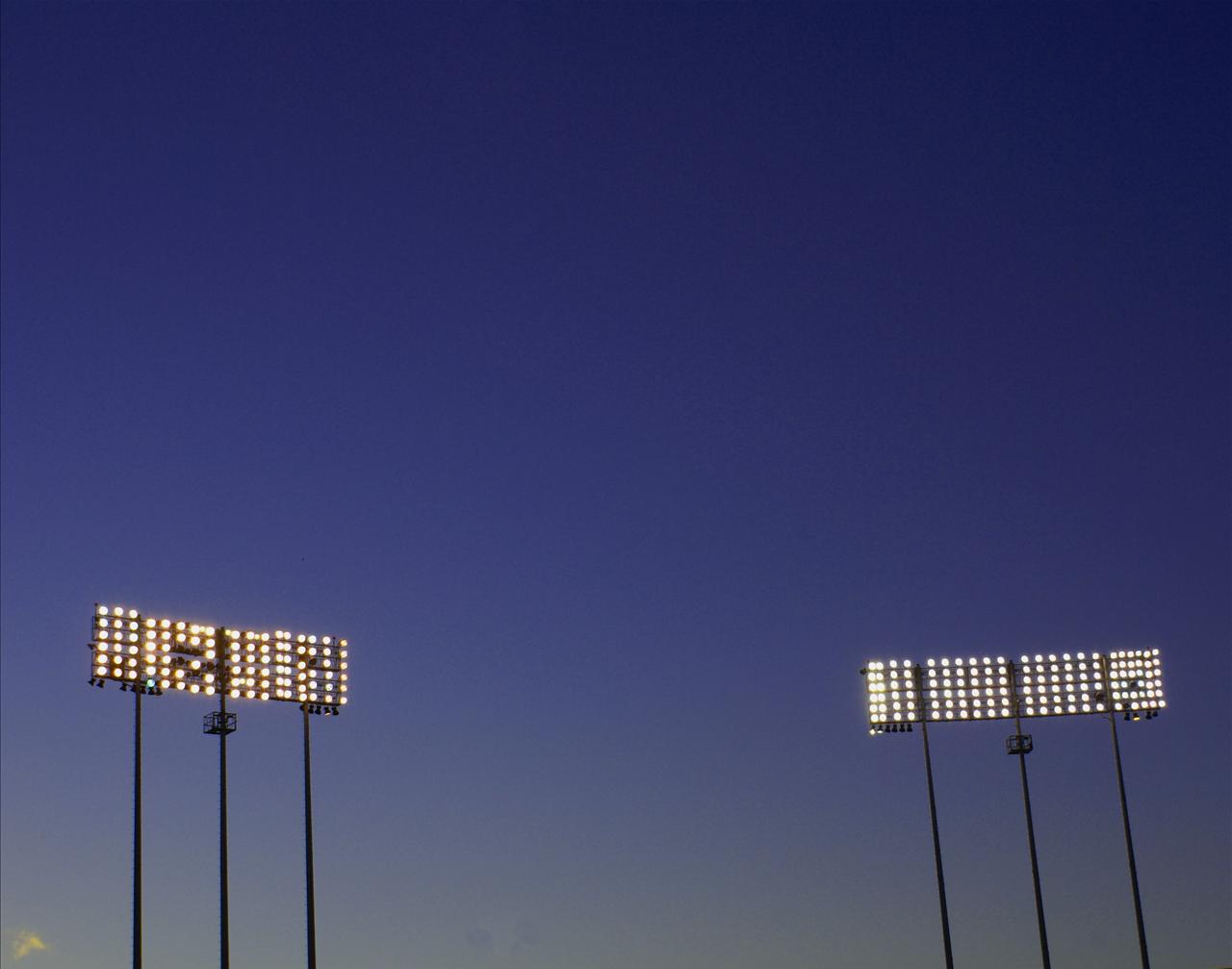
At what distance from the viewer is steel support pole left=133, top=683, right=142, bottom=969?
156ft

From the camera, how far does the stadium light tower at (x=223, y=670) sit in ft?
171

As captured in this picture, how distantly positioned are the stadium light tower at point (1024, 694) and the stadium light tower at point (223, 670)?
1987cm

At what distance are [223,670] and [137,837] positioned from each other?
6957 millimetres

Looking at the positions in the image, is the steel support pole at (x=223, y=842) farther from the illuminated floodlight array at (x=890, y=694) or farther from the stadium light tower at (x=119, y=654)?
the illuminated floodlight array at (x=890, y=694)

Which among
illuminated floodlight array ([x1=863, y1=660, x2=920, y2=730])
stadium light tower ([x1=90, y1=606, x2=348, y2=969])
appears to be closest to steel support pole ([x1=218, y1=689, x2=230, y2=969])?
stadium light tower ([x1=90, y1=606, x2=348, y2=969])

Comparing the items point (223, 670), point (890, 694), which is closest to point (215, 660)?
point (223, 670)

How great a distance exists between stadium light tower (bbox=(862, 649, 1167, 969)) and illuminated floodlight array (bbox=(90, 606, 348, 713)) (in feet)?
64.5

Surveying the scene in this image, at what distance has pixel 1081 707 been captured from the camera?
6644 cm

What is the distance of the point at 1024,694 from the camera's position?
66000mm

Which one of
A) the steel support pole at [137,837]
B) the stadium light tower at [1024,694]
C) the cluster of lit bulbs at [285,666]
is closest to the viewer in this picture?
the steel support pole at [137,837]

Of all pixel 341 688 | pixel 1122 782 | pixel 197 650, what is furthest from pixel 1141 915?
pixel 197 650

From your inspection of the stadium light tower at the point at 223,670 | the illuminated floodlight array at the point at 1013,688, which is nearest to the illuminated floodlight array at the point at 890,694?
the illuminated floodlight array at the point at 1013,688

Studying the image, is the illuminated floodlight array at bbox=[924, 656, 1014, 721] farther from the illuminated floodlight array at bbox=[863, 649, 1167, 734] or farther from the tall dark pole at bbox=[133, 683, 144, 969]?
the tall dark pole at bbox=[133, 683, 144, 969]

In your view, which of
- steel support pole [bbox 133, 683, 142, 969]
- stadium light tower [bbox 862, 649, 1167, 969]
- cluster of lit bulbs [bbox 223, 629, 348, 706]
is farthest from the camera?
stadium light tower [bbox 862, 649, 1167, 969]
